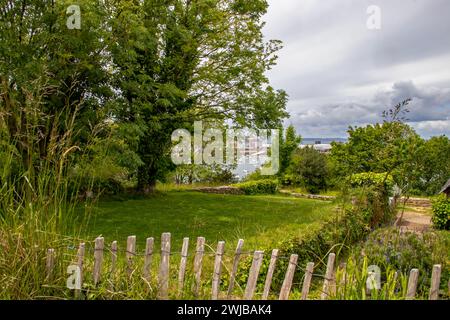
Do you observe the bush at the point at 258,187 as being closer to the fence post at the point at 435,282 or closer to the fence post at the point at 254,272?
the fence post at the point at 254,272

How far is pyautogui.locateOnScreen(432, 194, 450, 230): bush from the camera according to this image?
11.0m

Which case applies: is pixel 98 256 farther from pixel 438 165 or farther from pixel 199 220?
pixel 438 165

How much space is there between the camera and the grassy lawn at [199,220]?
645 centimetres

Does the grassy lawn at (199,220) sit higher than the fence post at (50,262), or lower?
lower

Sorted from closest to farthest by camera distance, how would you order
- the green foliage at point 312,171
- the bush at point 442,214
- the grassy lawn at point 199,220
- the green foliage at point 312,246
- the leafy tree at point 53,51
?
1. the green foliage at point 312,246
2. the grassy lawn at point 199,220
3. the leafy tree at point 53,51
4. the bush at point 442,214
5. the green foliage at point 312,171

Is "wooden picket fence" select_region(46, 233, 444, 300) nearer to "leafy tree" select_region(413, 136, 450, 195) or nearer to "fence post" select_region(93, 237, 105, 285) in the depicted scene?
"fence post" select_region(93, 237, 105, 285)

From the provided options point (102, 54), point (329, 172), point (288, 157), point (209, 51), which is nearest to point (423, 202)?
point (329, 172)

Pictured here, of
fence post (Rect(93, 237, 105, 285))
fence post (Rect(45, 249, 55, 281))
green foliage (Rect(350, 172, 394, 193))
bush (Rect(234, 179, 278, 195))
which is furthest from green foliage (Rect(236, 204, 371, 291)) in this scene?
bush (Rect(234, 179, 278, 195))

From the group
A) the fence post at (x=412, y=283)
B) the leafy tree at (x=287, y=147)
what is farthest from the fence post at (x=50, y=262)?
the leafy tree at (x=287, y=147)

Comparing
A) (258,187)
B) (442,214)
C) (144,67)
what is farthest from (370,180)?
(258,187)

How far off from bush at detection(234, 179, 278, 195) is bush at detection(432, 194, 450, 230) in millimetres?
9490

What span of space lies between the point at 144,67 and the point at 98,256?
10.2 metres

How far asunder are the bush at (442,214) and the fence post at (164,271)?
10887mm

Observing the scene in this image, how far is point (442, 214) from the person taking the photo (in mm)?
11102
